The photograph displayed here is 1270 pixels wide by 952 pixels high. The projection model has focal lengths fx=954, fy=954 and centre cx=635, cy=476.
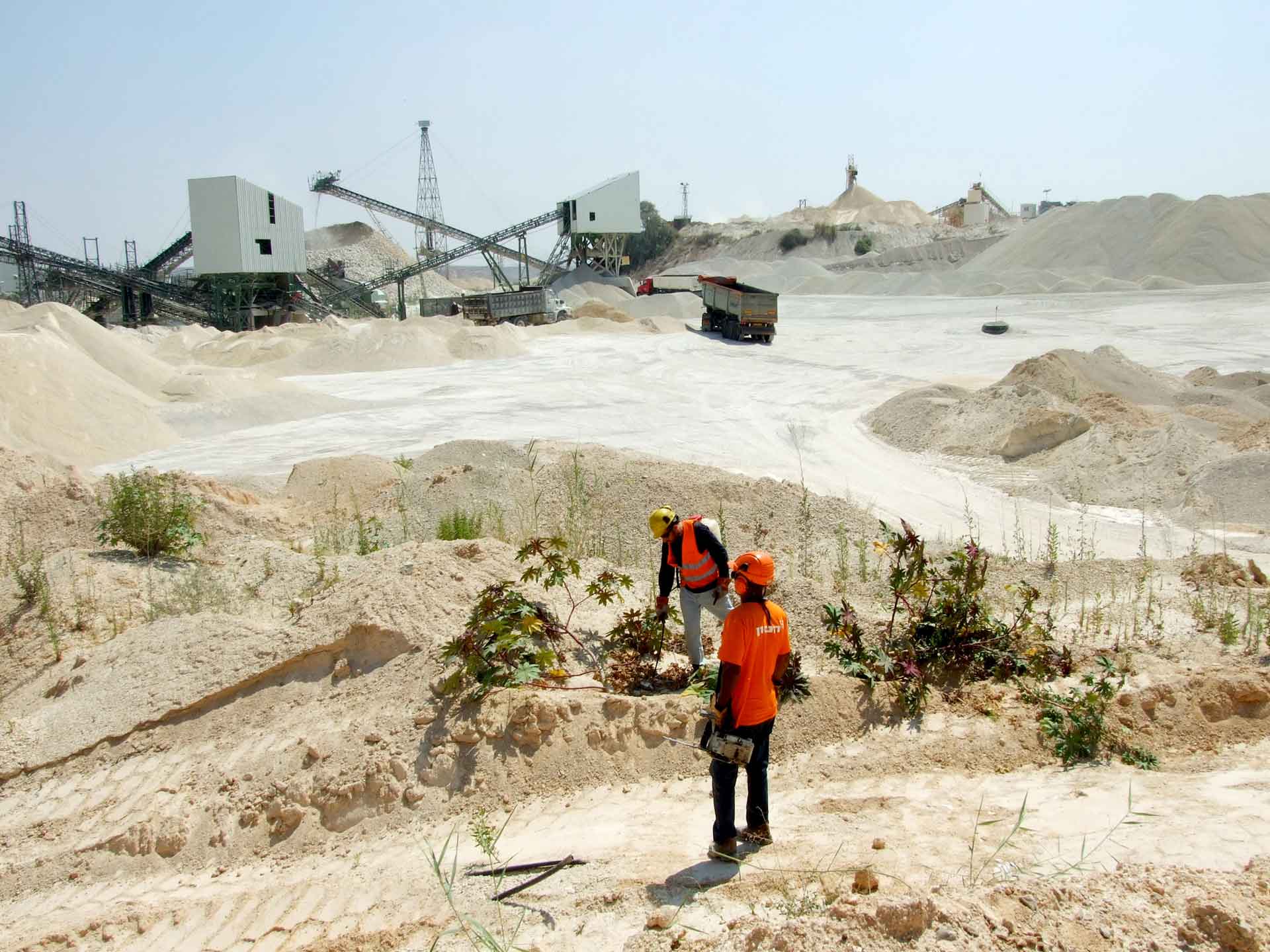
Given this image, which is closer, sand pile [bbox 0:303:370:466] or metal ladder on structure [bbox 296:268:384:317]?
sand pile [bbox 0:303:370:466]

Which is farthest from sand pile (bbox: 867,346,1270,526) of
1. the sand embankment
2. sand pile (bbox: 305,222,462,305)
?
sand pile (bbox: 305,222,462,305)

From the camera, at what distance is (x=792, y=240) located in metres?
80.8

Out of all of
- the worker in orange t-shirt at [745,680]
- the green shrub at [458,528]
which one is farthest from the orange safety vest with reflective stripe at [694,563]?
the green shrub at [458,528]

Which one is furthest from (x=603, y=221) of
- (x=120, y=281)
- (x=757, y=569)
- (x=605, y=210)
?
(x=757, y=569)

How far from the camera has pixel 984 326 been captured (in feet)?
121

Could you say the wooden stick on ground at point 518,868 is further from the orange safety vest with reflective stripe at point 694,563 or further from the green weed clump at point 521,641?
the orange safety vest with reflective stripe at point 694,563

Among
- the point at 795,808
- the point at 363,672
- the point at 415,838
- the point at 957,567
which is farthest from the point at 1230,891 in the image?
the point at 363,672

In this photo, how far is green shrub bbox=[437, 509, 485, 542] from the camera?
9848 mm

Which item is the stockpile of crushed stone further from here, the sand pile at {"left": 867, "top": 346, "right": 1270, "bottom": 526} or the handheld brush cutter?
the handheld brush cutter

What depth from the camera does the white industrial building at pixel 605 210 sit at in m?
58.8

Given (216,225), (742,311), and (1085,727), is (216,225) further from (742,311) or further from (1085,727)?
(1085,727)

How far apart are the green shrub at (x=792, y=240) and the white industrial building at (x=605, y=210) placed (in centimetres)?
2390

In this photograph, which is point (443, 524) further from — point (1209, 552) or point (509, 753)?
point (1209, 552)

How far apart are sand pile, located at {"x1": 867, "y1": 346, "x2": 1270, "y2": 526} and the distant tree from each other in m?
71.4
